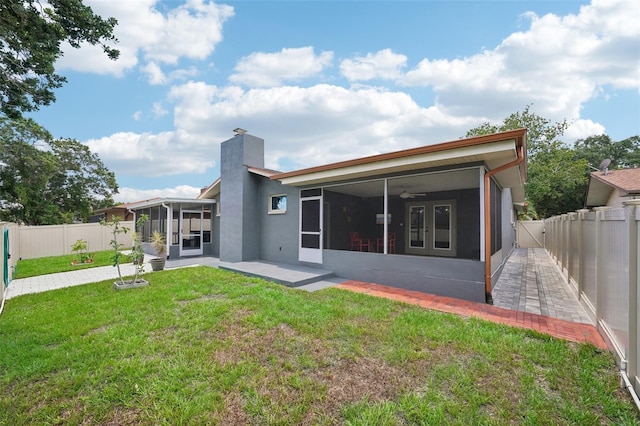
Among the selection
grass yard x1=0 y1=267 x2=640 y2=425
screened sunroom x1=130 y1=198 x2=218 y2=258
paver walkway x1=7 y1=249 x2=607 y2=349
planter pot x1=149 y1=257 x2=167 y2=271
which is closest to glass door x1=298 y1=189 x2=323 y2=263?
paver walkway x1=7 y1=249 x2=607 y2=349

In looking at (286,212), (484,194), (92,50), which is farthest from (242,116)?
(484,194)

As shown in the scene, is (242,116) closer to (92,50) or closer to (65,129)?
(92,50)

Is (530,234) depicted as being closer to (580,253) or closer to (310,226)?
(580,253)

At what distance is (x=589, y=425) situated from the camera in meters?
2.19

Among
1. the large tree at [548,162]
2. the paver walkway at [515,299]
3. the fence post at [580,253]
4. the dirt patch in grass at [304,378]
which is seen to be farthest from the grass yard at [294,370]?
the large tree at [548,162]

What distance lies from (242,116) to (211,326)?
8.65 m

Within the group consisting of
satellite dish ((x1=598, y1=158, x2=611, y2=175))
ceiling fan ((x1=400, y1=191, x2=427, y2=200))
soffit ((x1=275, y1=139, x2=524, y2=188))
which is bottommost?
ceiling fan ((x1=400, y1=191, x2=427, y2=200))

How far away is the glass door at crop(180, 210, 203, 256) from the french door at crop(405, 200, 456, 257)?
952 cm

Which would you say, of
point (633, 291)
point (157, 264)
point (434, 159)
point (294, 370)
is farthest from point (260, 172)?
point (633, 291)

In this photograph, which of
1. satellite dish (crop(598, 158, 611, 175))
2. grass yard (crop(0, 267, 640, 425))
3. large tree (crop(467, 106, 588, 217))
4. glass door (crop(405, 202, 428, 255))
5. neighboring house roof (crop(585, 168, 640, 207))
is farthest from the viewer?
large tree (crop(467, 106, 588, 217))

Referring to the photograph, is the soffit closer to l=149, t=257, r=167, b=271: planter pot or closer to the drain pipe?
the drain pipe

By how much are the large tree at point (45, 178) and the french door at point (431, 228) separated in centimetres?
2304

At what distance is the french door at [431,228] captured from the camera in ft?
32.1

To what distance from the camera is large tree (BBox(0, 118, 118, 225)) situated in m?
16.8
